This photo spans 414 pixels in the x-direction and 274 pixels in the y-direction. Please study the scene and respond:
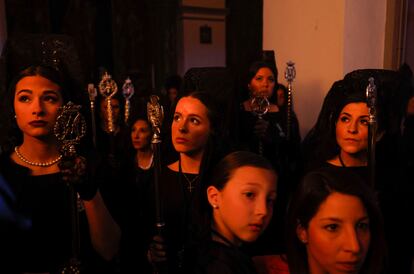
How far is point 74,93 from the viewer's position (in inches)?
81.7

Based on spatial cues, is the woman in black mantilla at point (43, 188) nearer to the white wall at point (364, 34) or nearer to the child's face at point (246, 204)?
the child's face at point (246, 204)

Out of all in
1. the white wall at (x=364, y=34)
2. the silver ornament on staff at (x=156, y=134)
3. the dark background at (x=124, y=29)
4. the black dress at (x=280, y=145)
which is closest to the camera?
the silver ornament on staff at (x=156, y=134)

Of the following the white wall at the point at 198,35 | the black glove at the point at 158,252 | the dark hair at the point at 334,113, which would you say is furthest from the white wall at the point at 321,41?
the white wall at the point at 198,35

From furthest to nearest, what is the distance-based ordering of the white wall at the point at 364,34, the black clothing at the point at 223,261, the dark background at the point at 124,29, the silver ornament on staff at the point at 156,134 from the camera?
1. the dark background at the point at 124,29
2. the white wall at the point at 364,34
3. the silver ornament on staff at the point at 156,134
4. the black clothing at the point at 223,261

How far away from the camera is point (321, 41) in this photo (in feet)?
13.0

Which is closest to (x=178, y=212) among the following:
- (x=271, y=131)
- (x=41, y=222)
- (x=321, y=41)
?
(x=41, y=222)

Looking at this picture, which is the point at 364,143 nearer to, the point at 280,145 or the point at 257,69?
the point at 280,145

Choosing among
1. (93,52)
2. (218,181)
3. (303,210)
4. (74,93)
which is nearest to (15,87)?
(74,93)

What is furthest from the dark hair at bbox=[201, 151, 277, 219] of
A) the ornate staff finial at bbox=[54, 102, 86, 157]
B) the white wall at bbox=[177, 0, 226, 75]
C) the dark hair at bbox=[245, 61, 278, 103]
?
the white wall at bbox=[177, 0, 226, 75]

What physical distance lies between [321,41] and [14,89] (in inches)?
111

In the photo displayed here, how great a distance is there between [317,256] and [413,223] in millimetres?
1265

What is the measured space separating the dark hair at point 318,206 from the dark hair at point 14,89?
1122mm

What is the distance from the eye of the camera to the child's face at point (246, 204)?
168 cm

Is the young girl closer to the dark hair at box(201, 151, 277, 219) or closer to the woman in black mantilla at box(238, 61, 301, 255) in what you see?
the dark hair at box(201, 151, 277, 219)
